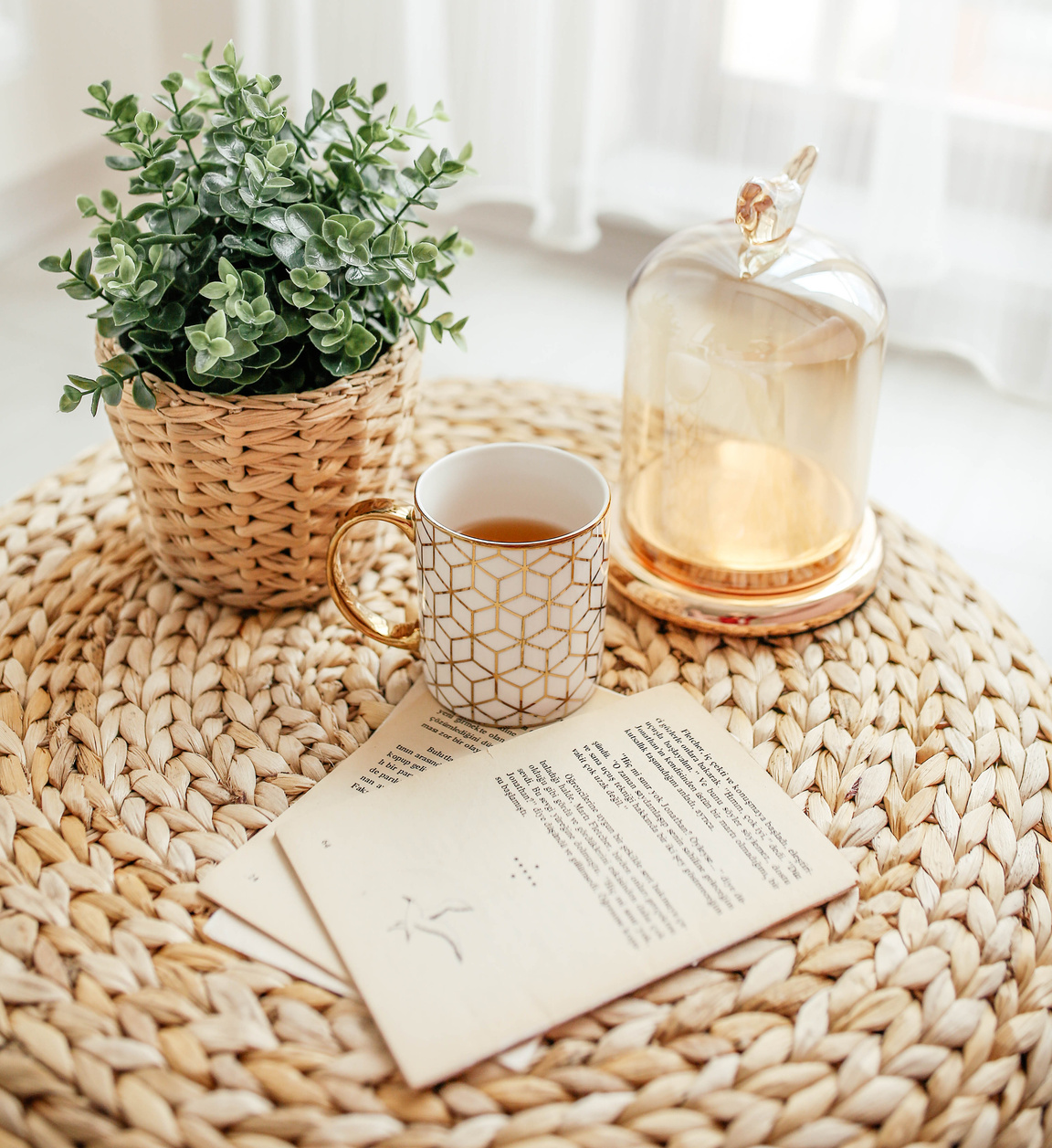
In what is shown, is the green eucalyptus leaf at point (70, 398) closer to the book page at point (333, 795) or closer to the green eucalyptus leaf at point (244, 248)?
the green eucalyptus leaf at point (244, 248)

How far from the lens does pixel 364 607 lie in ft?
2.06

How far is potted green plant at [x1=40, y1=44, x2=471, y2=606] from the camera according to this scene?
551 mm

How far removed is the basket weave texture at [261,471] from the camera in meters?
0.58

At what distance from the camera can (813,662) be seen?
652mm

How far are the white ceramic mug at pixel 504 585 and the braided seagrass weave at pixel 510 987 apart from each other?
54mm

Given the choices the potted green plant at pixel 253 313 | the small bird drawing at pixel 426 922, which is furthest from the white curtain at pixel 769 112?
the small bird drawing at pixel 426 922

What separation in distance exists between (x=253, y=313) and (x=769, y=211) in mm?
304

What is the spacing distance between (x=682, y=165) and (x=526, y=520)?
953 mm

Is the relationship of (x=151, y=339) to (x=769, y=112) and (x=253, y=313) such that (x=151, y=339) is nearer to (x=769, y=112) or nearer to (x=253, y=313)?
(x=253, y=313)


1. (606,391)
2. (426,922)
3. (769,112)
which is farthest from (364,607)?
(769,112)

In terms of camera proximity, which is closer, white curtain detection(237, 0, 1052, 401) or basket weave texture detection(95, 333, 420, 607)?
basket weave texture detection(95, 333, 420, 607)

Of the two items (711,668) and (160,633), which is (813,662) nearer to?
(711,668)

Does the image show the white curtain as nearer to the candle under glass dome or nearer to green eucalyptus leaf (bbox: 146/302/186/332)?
the candle under glass dome

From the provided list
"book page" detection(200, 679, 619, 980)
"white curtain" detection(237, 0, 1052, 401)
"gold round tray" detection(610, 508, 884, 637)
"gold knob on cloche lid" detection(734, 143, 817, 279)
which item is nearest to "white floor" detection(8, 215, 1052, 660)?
"white curtain" detection(237, 0, 1052, 401)
